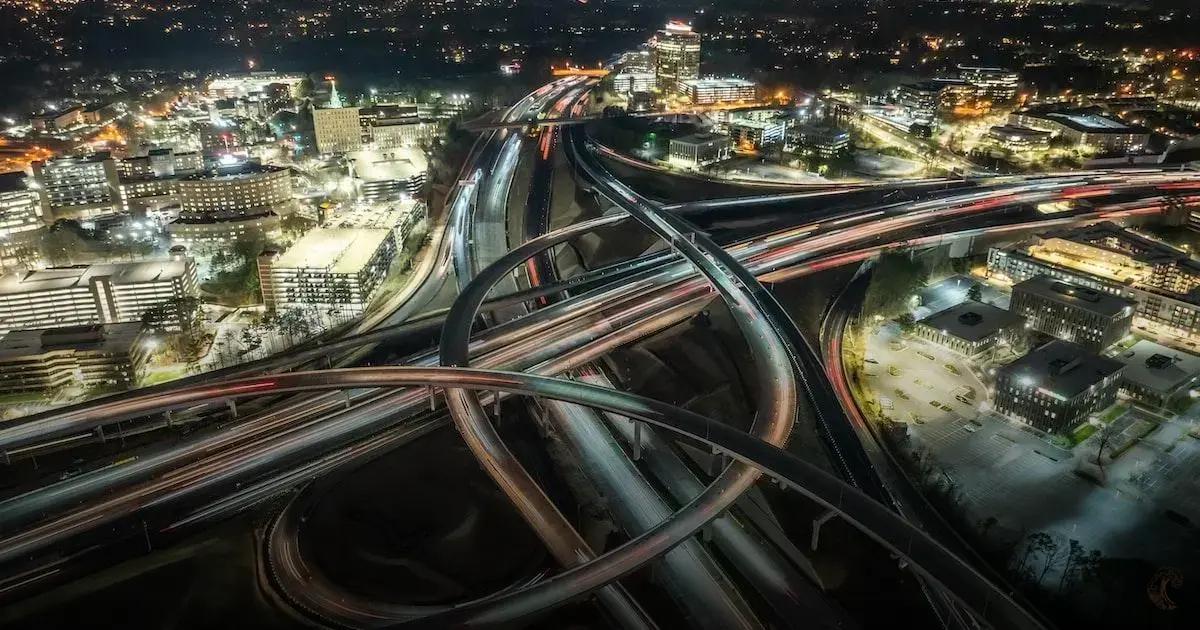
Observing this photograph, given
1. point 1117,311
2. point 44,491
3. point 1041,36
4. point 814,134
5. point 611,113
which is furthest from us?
point 1041,36

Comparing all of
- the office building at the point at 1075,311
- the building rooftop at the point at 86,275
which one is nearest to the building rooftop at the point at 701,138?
the office building at the point at 1075,311

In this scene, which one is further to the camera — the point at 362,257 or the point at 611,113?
the point at 611,113

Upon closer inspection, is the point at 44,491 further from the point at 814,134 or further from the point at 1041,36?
the point at 1041,36

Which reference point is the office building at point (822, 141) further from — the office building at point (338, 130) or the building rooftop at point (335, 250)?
the office building at point (338, 130)

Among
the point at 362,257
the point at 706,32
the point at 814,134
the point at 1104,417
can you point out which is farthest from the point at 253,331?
the point at 706,32

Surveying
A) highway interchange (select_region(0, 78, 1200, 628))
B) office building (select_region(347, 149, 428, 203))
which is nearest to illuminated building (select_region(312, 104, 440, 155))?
office building (select_region(347, 149, 428, 203))

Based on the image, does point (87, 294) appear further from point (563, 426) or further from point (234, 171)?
point (563, 426)
